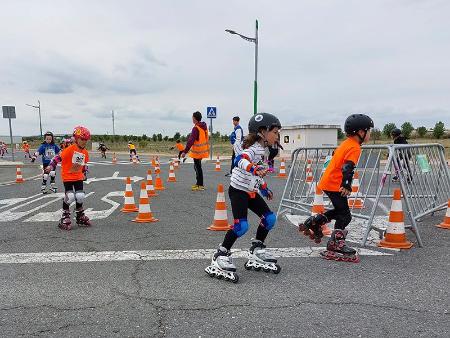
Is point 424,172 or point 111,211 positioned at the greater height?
point 424,172

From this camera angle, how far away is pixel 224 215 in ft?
23.0

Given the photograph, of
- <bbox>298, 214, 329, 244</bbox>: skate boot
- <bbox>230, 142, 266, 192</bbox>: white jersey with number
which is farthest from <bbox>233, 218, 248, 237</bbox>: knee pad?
<bbox>298, 214, 329, 244</bbox>: skate boot

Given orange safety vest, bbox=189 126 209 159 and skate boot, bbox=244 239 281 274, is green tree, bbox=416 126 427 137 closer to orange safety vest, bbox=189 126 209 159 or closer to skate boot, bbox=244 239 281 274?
orange safety vest, bbox=189 126 209 159

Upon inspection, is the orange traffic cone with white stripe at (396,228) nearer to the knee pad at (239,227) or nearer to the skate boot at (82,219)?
the knee pad at (239,227)

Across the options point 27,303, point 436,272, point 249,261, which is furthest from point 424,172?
point 27,303

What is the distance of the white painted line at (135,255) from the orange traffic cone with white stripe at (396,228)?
357 millimetres

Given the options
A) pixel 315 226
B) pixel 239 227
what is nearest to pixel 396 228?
pixel 315 226

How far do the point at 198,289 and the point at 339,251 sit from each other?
6.63 ft

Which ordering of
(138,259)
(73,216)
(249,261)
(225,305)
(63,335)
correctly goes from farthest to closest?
(73,216) → (138,259) → (249,261) → (225,305) → (63,335)

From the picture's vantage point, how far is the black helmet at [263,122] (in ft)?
15.0

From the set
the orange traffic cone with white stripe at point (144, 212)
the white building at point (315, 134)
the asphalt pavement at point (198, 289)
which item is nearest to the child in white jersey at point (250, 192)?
the asphalt pavement at point (198, 289)

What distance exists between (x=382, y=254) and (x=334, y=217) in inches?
31.8

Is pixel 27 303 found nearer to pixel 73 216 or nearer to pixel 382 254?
pixel 382 254

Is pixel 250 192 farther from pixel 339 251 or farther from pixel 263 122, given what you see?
pixel 339 251
